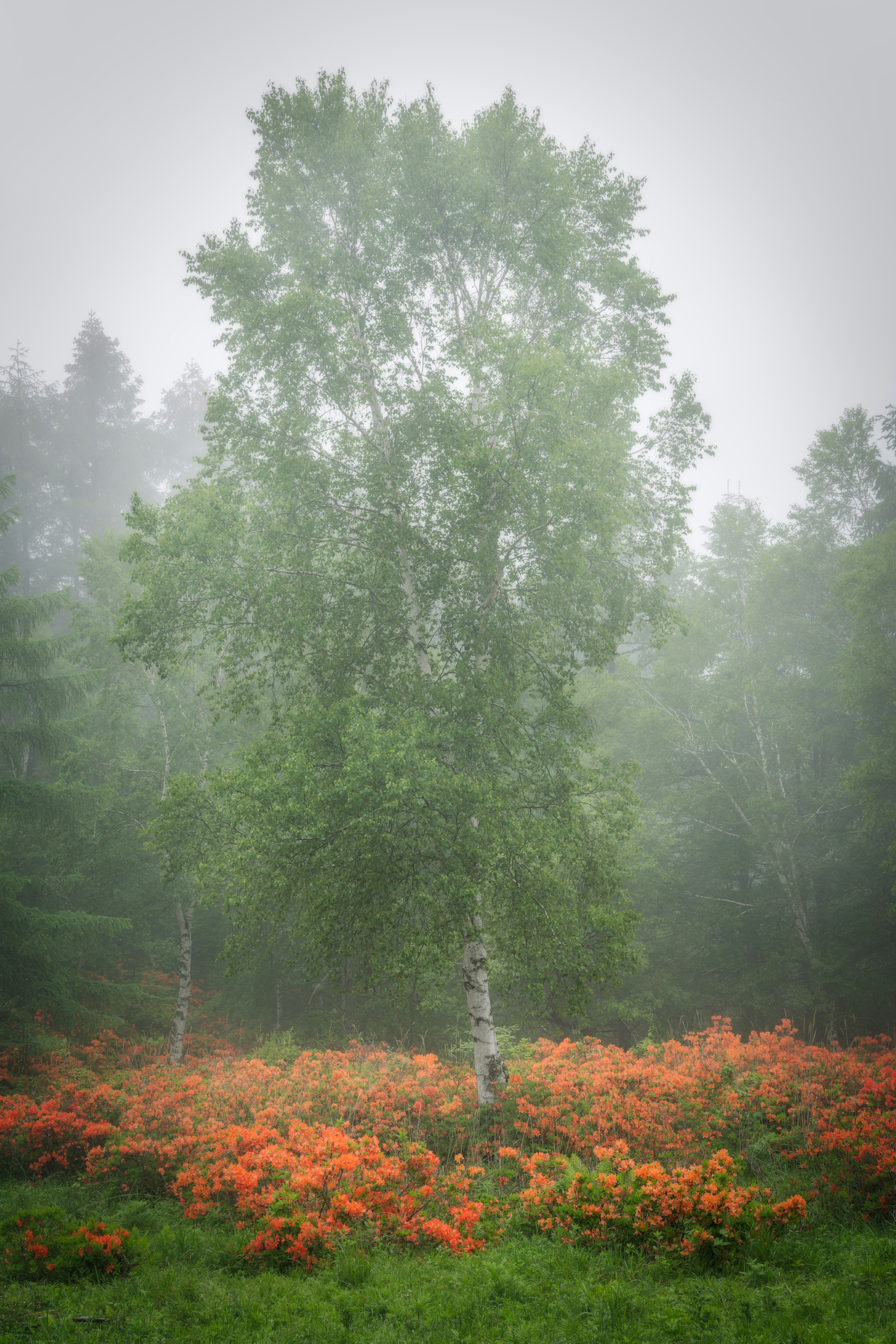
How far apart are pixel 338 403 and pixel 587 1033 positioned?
16044 millimetres

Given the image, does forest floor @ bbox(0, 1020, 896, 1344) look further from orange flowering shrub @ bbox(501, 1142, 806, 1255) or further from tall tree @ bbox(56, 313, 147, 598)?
tall tree @ bbox(56, 313, 147, 598)

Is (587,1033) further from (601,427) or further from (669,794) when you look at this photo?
(601,427)

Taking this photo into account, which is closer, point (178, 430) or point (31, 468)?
point (31, 468)

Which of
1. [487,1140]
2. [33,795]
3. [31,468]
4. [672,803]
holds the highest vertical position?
[31,468]

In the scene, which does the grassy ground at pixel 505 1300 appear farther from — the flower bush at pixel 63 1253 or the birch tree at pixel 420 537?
the birch tree at pixel 420 537

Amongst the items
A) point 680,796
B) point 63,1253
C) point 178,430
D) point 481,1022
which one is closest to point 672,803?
point 680,796

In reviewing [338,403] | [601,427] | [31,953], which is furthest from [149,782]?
[601,427]

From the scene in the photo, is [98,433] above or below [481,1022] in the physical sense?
above

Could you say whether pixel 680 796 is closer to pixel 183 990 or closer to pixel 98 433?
pixel 183 990

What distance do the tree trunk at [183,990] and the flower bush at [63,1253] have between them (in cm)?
827

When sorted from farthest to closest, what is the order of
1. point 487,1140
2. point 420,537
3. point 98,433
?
point 98,433
point 420,537
point 487,1140

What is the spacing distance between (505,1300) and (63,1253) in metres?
3.52

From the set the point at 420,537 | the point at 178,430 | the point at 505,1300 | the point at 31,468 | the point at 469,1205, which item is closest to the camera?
the point at 505,1300

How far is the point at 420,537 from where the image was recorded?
29.2 ft
